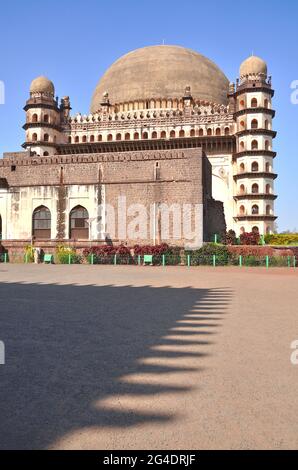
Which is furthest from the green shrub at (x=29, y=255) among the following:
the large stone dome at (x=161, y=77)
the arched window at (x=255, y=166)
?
the large stone dome at (x=161, y=77)

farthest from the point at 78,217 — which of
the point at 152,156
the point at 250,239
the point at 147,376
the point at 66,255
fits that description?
the point at 147,376

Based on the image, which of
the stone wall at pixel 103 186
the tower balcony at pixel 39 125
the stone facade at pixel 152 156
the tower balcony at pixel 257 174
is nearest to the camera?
the stone wall at pixel 103 186

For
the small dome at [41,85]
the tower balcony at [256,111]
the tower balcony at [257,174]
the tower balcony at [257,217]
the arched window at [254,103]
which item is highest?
the small dome at [41,85]

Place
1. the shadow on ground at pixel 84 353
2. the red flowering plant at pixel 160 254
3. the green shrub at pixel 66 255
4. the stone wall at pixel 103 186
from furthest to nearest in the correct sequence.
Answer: the stone wall at pixel 103 186 → the green shrub at pixel 66 255 → the red flowering plant at pixel 160 254 → the shadow on ground at pixel 84 353

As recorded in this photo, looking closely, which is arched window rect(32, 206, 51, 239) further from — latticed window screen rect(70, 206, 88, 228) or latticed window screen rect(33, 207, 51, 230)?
latticed window screen rect(70, 206, 88, 228)

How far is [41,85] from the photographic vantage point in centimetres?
4628

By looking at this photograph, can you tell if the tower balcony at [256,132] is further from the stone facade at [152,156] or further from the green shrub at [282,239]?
the green shrub at [282,239]

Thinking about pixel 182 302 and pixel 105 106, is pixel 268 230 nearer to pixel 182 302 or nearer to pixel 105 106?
pixel 105 106

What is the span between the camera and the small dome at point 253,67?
143 ft

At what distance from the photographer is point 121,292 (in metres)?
11.9

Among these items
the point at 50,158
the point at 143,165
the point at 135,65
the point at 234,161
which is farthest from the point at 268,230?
the point at 135,65

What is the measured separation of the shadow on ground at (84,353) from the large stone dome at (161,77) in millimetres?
41323
